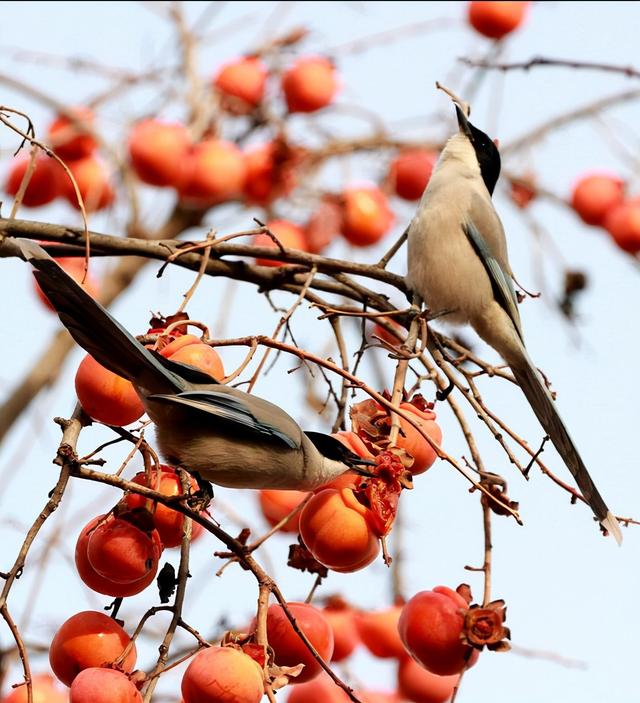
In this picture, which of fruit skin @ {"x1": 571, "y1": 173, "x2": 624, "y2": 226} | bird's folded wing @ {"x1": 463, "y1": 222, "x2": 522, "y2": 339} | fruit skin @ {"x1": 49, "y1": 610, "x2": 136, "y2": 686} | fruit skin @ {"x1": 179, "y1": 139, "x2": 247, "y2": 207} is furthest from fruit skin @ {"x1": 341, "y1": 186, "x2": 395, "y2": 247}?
fruit skin @ {"x1": 49, "y1": 610, "x2": 136, "y2": 686}

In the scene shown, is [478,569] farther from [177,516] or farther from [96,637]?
[96,637]

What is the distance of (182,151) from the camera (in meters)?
4.02

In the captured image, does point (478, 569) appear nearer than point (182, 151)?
Yes

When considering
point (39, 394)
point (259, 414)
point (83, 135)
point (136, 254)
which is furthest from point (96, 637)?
point (83, 135)

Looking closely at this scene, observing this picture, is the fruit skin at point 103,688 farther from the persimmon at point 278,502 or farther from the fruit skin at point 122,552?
the persimmon at point 278,502

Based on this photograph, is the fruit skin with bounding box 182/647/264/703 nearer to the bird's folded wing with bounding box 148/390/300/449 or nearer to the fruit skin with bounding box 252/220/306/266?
the bird's folded wing with bounding box 148/390/300/449

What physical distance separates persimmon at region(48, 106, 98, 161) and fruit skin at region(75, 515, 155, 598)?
2.21m

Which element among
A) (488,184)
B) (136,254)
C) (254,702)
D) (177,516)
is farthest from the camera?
(488,184)

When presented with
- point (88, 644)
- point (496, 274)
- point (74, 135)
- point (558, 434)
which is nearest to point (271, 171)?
point (74, 135)

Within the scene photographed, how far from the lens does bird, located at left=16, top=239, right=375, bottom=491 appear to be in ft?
6.09

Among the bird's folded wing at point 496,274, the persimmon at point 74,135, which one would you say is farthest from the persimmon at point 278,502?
the persimmon at point 74,135

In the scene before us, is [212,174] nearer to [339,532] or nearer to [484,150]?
[484,150]

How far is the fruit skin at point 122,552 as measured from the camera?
1869 millimetres

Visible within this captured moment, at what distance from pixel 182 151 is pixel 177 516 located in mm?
2289
